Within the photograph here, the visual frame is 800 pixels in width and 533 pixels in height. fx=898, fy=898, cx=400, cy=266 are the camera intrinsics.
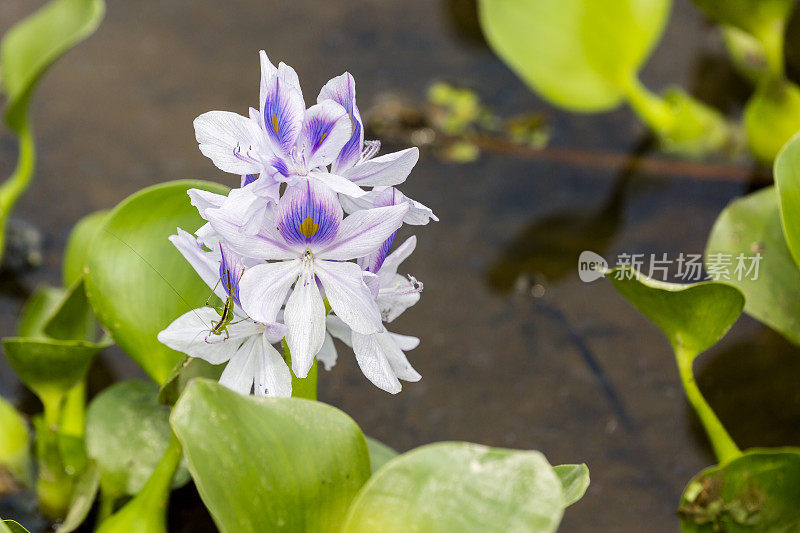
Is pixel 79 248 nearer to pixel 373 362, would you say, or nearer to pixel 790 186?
pixel 373 362

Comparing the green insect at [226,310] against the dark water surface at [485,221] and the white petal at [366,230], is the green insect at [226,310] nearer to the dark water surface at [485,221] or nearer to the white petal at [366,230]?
the white petal at [366,230]

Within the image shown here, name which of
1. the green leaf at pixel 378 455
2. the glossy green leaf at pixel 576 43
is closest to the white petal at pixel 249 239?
the green leaf at pixel 378 455

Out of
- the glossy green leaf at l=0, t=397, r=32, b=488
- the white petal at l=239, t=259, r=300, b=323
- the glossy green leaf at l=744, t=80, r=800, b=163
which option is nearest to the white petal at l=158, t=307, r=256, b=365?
the white petal at l=239, t=259, r=300, b=323

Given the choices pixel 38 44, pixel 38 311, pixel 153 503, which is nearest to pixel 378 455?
pixel 153 503

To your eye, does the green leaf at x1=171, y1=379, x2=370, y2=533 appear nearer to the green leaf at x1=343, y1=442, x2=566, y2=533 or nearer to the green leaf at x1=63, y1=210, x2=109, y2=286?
the green leaf at x1=343, y1=442, x2=566, y2=533

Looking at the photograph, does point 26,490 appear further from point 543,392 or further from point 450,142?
point 450,142

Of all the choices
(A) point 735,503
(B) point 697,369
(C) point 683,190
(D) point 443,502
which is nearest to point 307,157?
(D) point 443,502
